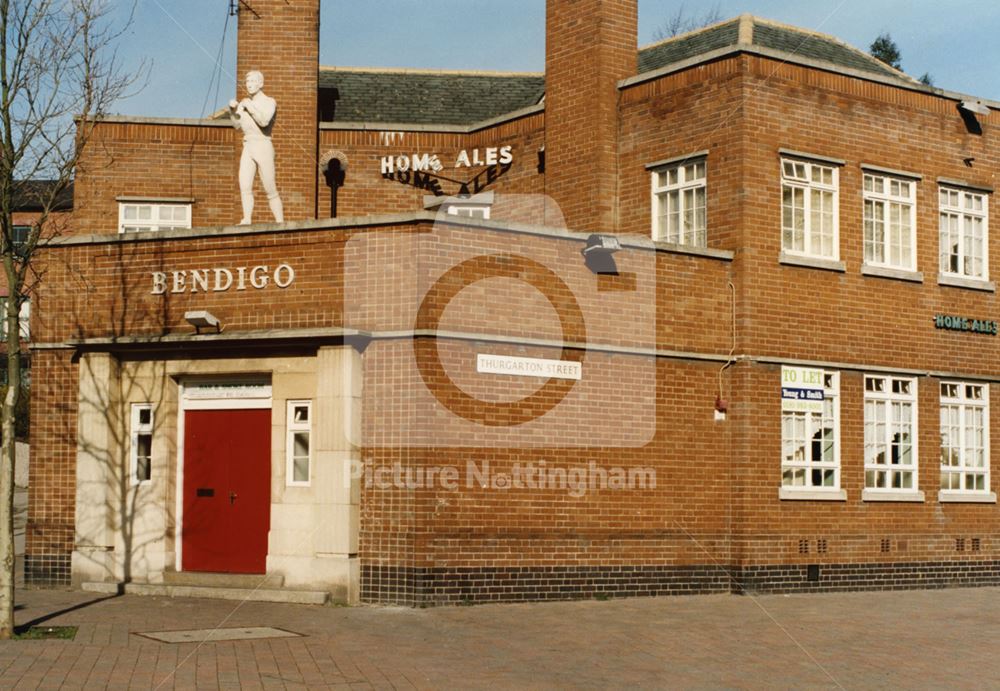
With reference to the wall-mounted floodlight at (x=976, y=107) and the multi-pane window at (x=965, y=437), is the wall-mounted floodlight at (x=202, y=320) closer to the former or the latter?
the multi-pane window at (x=965, y=437)

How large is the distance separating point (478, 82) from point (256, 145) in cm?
969

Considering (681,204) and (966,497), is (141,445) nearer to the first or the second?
(681,204)

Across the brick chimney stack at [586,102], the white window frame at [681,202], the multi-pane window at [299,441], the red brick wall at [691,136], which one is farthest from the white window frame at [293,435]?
the red brick wall at [691,136]

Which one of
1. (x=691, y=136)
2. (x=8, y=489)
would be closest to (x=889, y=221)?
(x=691, y=136)

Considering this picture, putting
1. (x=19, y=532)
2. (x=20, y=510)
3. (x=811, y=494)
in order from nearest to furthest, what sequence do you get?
(x=811, y=494) → (x=19, y=532) → (x=20, y=510)

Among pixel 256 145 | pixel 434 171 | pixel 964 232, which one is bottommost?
pixel 964 232

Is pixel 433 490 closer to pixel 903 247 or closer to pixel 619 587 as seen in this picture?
pixel 619 587

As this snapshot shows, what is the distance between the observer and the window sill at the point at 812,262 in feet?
68.0

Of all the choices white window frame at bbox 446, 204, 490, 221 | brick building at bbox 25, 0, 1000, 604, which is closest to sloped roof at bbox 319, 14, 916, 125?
brick building at bbox 25, 0, 1000, 604

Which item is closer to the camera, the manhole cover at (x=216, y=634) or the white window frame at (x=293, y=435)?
the manhole cover at (x=216, y=634)

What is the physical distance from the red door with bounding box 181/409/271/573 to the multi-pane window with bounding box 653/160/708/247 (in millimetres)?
7525

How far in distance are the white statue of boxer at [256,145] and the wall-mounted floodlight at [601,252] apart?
500 cm

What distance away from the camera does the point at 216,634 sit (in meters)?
14.2

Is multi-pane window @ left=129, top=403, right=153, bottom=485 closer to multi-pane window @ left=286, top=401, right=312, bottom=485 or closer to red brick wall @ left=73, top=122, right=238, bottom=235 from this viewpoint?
multi-pane window @ left=286, top=401, right=312, bottom=485
